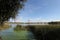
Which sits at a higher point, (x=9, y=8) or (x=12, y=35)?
(x=9, y=8)

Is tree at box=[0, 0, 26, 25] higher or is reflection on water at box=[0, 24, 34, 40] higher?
tree at box=[0, 0, 26, 25]

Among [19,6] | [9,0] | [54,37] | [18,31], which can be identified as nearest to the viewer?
[9,0]

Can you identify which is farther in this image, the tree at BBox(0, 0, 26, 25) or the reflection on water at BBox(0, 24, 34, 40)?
the reflection on water at BBox(0, 24, 34, 40)

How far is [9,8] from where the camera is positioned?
1847 cm

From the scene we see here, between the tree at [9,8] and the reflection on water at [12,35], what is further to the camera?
the reflection on water at [12,35]

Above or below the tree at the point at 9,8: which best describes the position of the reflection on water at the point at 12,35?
below

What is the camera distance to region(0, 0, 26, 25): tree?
18069 mm

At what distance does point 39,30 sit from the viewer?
33.3 m

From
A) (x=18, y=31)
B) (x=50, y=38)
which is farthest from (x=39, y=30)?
(x=18, y=31)

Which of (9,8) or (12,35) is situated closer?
(9,8)

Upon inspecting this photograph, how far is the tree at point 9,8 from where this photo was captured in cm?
1807

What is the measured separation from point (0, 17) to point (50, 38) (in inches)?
364

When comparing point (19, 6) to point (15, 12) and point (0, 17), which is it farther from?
point (0, 17)

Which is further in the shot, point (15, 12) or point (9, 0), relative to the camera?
point (15, 12)
